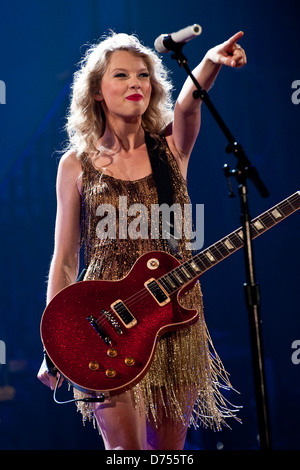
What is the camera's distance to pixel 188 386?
7.35 feet

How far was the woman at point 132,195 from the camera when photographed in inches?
85.6

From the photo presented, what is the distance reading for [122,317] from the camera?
206cm

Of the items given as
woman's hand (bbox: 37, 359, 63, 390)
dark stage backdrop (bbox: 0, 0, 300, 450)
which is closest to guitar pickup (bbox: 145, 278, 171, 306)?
woman's hand (bbox: 37, 359, 63, 390)

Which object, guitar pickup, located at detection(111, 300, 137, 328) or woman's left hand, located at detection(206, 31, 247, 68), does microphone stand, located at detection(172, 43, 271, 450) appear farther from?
guitar pickup, located at detection(111, 300, 137, 328)

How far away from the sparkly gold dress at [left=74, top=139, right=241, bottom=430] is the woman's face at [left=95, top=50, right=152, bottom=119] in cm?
24

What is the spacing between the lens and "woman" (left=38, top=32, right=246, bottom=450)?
2174 mm

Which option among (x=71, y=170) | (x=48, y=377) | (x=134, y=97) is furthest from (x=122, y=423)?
(x=134, y=97)

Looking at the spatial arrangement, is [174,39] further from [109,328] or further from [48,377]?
[48,377]

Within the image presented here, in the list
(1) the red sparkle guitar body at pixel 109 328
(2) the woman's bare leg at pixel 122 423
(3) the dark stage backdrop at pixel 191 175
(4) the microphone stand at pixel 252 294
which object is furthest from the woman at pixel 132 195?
(3) the dark stage backdrop at pixel 191 175

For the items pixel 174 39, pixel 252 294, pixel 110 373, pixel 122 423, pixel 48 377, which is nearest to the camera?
pixel 252 294

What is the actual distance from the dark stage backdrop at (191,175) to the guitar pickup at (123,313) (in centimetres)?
165

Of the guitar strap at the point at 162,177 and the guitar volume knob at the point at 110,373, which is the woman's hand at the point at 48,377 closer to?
the guitar volume knob at the point at 110,373

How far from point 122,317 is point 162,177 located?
598 mm

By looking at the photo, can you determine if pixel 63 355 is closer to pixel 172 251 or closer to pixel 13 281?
pixel 172 251
